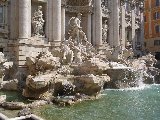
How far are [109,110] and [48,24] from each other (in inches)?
449

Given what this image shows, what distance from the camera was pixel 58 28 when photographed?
21094 millimetres

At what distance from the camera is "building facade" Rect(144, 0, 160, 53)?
37.4m

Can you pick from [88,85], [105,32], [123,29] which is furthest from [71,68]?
[123,29]

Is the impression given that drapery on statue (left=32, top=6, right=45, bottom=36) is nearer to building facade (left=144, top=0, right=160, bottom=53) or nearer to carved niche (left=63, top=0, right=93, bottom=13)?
carved niche (left=63, top=0, right=93, bottom=13)

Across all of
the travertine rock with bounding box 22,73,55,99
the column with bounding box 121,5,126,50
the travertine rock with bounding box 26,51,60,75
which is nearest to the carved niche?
the column with bounding box 121,5,126,50

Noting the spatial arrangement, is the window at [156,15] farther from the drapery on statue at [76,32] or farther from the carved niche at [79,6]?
the drapery on statue at [76,32]

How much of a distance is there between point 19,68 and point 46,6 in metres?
5.66

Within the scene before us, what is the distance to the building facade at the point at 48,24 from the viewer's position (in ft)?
61.3

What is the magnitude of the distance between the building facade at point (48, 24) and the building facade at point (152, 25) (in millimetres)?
10653

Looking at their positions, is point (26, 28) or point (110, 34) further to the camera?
point (110, 34)

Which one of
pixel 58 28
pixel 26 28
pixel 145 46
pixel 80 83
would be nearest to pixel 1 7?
pixel 26 28

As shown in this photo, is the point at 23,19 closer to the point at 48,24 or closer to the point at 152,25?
the point at 48,24

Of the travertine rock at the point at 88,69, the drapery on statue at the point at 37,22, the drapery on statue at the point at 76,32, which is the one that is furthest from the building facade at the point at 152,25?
the travertine rock at the point at 88,69

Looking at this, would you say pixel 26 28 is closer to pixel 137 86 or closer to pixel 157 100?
pixel 137 86
